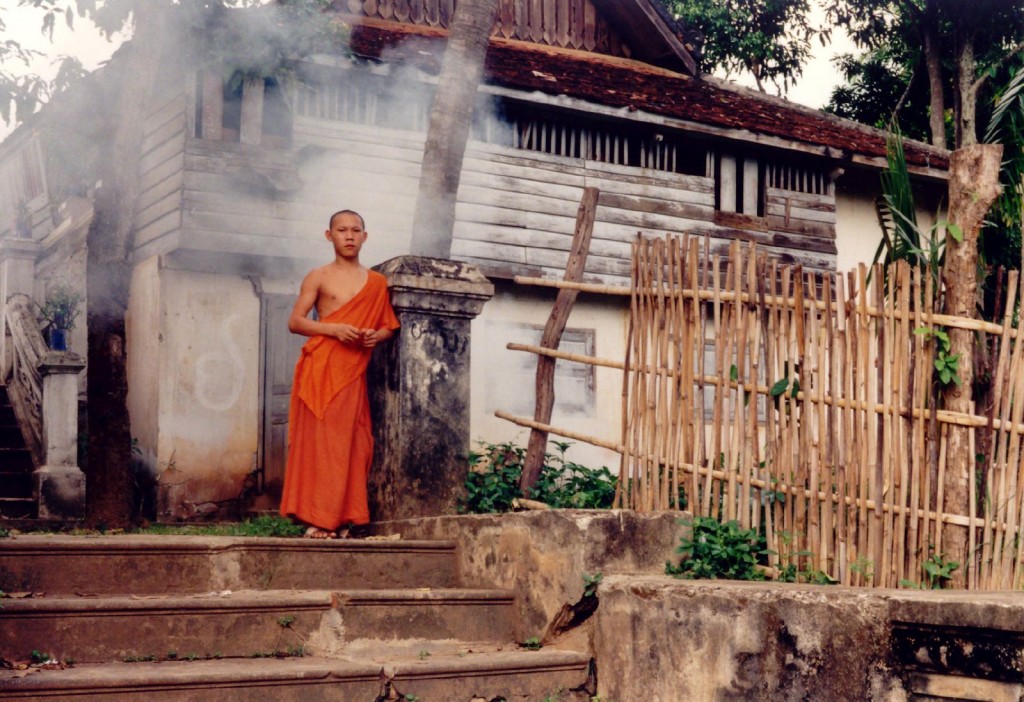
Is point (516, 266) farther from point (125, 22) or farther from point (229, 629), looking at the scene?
point (229, 629)

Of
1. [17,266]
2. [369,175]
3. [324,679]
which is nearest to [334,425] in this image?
[324,679]

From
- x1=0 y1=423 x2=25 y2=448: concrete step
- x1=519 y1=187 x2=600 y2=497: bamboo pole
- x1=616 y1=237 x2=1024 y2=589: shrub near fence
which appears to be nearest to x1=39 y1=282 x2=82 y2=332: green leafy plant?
x1=0 y1=423 x2=25 y2=448: concrete step

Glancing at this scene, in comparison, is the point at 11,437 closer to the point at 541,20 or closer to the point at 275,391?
the point at 275,391

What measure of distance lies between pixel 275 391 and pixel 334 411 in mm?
5719

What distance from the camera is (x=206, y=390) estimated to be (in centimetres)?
1135

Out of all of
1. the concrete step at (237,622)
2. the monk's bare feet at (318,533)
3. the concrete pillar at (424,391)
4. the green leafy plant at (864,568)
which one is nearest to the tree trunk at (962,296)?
the green leafy plant at (864,568)

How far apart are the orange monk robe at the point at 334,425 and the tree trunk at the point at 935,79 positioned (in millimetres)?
14393

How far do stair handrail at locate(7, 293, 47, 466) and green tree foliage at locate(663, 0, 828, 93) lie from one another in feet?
38.4

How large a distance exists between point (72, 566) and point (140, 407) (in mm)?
7285

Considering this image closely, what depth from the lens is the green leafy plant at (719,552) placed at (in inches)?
189

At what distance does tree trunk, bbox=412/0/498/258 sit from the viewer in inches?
286

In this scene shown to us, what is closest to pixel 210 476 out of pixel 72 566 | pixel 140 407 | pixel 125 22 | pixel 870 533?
pixel 140 407

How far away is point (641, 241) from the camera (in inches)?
218

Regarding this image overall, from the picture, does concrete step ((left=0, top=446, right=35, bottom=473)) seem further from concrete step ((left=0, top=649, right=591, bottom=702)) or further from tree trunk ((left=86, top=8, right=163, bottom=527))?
concrete step ((left=0, top=649, right=591, bottom=702))
